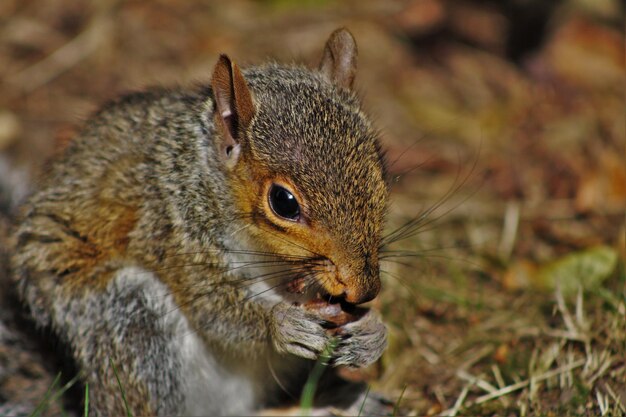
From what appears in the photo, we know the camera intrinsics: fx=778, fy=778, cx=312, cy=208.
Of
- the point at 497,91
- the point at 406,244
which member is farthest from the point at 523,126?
the point at 406,244

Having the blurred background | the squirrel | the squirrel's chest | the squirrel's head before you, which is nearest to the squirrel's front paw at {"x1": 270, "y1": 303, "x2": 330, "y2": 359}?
the squirrel

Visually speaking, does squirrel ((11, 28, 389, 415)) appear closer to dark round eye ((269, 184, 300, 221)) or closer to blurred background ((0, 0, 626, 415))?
dark round eye ((269, 184, 300, 221))

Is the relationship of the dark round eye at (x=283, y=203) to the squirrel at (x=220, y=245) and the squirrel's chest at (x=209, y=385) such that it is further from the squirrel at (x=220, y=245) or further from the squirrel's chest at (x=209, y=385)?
the squirrel's chest at (x=209, y=385)

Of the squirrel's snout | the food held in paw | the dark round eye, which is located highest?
the dark round eye

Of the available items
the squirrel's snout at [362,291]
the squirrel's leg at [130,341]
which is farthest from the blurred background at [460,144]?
the squirrel's snout at [362,291]

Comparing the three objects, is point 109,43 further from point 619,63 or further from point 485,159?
point 619,63

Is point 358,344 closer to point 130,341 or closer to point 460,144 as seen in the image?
point 130,341
